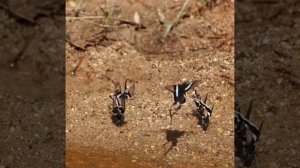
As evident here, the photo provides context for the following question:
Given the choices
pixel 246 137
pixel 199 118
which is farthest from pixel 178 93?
pixel 246 137

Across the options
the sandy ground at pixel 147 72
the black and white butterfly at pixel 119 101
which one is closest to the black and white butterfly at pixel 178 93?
the sandy ground at pixel 147 72

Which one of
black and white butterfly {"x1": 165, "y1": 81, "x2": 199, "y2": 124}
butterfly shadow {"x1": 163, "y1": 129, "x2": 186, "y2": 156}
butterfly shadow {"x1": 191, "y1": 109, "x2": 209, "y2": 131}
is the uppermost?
black and white butterfly {"x1": 165, "y1": 81, "x2": 199, "y2": 124}

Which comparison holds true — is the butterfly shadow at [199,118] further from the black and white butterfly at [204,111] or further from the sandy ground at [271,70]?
the sandy ground at [271,70]

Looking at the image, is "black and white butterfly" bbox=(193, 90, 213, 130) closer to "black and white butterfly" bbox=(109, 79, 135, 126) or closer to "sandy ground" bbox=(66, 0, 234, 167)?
"sandy ground" bbox=(66, 0, 234, 167)

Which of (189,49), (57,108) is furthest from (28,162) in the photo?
(189,49)

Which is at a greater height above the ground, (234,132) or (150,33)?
(150,33)

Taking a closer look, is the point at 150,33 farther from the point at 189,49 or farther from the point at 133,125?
the point at 133,125

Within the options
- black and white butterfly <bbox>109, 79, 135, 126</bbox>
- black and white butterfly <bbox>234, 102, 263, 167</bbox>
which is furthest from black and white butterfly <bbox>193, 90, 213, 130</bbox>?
black and white butterfly <bbox>109, 79, 135, 126</bbox>
